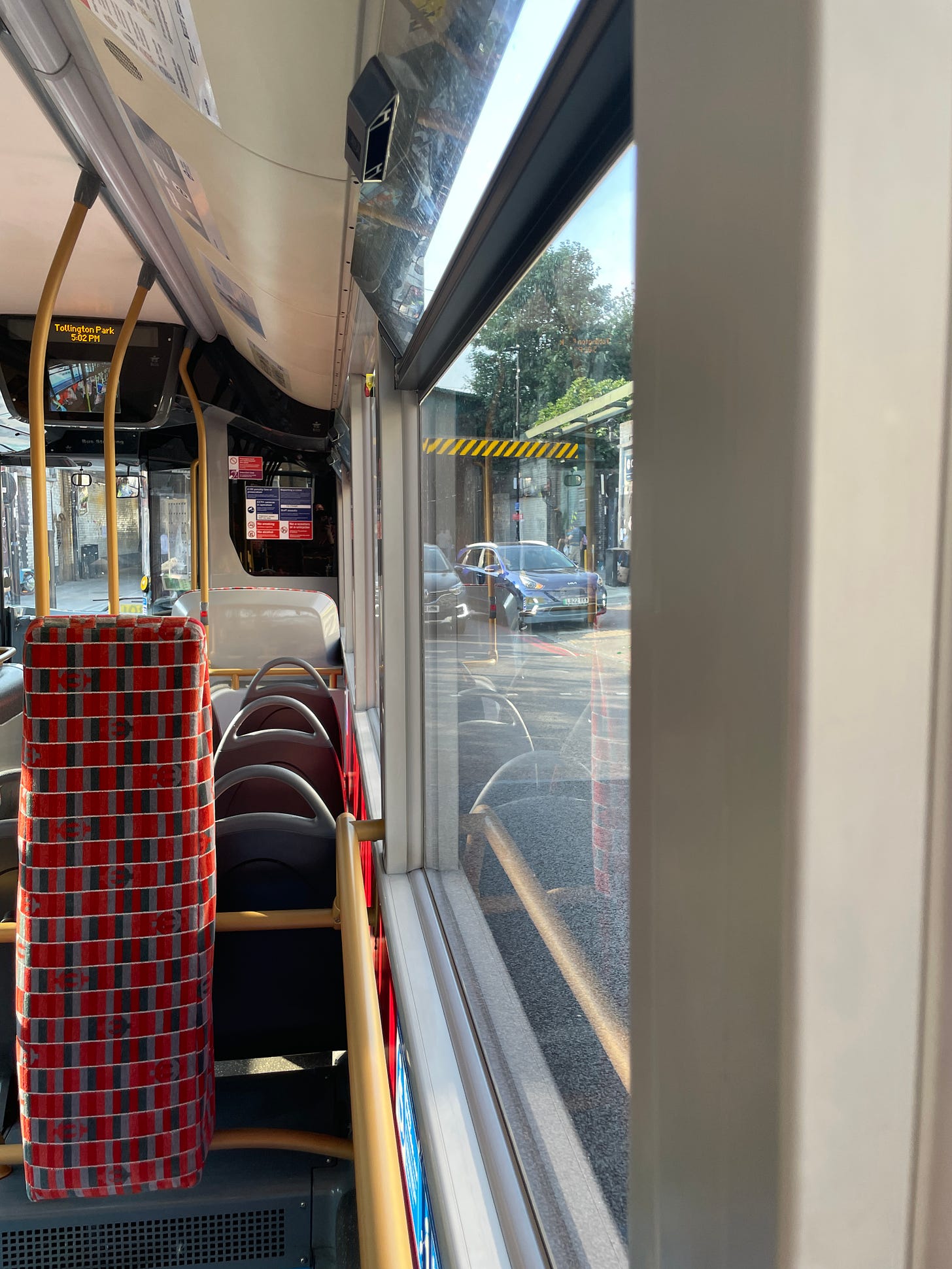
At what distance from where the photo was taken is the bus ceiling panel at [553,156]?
0.56m

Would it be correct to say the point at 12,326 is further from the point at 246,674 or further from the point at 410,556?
the point at 410,556

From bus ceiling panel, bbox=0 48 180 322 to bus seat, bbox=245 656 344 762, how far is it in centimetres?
170

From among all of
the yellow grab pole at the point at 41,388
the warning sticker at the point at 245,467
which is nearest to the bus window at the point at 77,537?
the warning sticker at the point at 245,467

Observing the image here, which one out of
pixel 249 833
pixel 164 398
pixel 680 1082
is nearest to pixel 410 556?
pixel 249 833

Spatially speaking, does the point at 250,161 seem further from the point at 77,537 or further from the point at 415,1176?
the point at 77,537

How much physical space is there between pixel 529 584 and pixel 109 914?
1.11m

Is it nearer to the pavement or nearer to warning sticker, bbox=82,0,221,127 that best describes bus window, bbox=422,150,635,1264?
warning sticker, bbox=82,0,221,127

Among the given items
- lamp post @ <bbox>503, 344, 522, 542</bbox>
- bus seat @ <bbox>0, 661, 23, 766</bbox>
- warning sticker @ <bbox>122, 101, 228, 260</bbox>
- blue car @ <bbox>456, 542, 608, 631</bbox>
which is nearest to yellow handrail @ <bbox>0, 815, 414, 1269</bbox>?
blue car @ <bbox>456, 542, 608, 631</bbox>

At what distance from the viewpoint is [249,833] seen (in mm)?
2014

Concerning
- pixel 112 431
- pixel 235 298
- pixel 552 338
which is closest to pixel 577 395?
pixel 552 338

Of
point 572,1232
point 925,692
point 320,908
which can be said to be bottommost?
point 320,908

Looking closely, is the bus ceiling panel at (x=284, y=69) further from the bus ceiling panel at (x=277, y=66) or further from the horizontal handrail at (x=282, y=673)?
the horizontal handrail at (x=282, y=673)

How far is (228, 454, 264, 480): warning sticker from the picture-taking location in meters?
6.62

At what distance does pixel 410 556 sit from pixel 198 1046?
112cm
